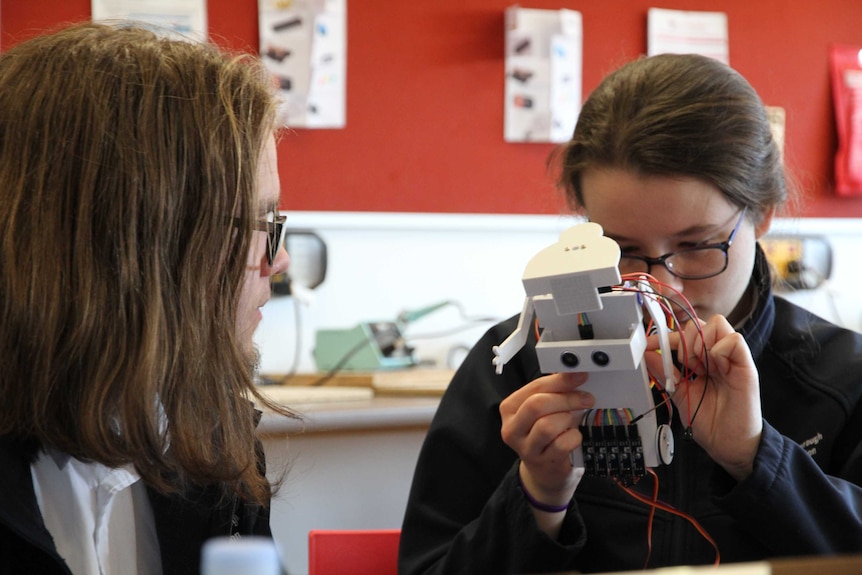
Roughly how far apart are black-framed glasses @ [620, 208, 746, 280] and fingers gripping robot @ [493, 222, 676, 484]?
0.78ft

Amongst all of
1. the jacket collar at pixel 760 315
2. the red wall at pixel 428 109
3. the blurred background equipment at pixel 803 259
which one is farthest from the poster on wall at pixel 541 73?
the jacket collar at pixel 760 315

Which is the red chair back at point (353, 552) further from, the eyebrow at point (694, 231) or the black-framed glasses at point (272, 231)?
the eyebrow at point (694, 231)

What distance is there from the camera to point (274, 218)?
3.44 ft

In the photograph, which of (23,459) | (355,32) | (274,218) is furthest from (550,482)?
(355,32)

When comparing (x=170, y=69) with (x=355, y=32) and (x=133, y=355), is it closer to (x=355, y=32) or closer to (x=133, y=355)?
(x=133, y=355)

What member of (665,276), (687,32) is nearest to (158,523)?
(665,276)

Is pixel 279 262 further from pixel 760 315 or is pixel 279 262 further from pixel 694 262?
pixel 760 315

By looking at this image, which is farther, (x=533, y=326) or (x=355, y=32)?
(x=355, y=32)

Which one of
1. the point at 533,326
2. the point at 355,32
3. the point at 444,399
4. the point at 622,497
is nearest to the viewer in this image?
the point at 533,326

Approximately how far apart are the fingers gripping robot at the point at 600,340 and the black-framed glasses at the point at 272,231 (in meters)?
0.33

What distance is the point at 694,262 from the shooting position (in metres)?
1.18

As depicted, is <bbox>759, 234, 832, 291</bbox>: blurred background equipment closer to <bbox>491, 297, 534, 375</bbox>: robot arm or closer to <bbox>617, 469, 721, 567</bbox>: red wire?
<bbox>617, 469, 721, 567</bbox>: red wire

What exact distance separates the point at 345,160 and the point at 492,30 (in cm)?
56

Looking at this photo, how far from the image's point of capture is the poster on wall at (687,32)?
8.86 ft
